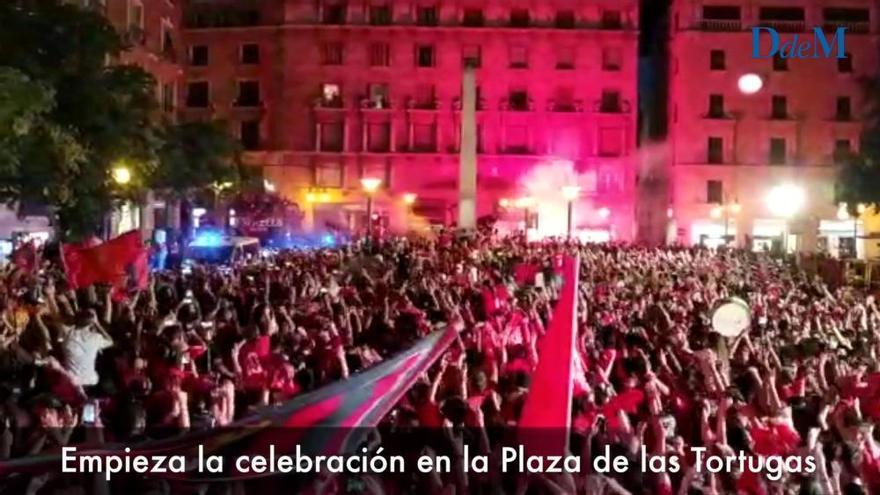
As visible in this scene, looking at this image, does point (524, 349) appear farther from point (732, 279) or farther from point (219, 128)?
point (219, 128)

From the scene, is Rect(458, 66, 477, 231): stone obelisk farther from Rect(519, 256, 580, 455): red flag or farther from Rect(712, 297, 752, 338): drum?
Rect(519, 256, 580, 455): red flag

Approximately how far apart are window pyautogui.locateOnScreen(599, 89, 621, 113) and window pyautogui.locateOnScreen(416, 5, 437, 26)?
10.7m

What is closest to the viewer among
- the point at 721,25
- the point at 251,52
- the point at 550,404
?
the point at 550,404

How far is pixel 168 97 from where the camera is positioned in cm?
5788

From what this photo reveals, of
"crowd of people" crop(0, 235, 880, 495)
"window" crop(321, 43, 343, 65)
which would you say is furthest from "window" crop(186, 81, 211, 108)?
"crowd of people" crop(0, 235, 880, 495)

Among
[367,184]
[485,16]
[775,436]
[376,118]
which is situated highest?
[485,16]

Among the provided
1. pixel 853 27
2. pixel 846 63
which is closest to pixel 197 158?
pixel 846 63

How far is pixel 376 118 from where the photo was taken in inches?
3012

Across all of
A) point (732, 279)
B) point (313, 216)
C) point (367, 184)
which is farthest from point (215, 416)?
point (313, 216)

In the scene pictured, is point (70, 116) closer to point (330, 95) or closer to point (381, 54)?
point (330, 95)

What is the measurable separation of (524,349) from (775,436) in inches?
187

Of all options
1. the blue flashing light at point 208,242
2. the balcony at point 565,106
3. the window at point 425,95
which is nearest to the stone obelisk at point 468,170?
the blue flashing light at point 208,242

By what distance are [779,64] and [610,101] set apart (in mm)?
9745

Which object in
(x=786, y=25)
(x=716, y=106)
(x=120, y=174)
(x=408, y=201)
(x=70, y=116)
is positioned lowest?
(x=120, y=174)
